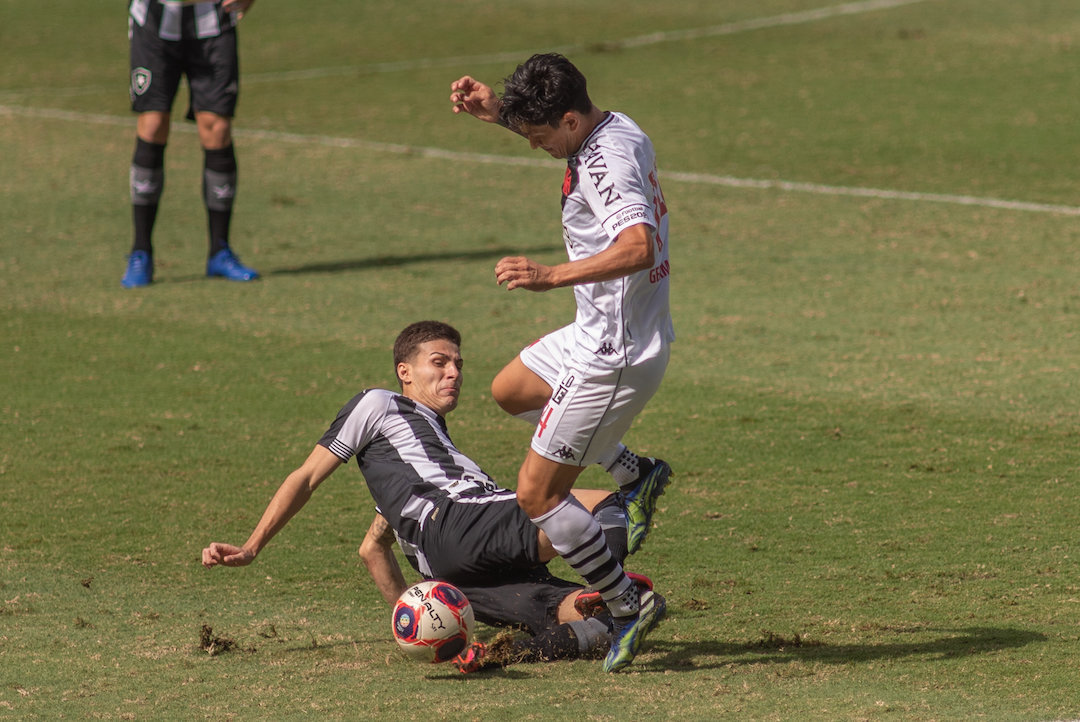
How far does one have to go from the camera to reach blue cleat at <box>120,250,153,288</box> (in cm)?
1085

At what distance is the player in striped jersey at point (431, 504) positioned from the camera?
5.00 metres

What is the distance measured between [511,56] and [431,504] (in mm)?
17384

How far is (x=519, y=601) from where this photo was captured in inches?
200

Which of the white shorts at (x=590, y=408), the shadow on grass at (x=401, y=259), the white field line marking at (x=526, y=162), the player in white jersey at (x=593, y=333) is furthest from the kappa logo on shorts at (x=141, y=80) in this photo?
the white shorts at (x=590, y=408)

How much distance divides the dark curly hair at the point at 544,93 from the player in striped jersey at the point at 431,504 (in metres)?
1.07

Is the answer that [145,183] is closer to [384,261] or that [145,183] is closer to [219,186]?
[219,186]

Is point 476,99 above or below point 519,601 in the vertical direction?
above

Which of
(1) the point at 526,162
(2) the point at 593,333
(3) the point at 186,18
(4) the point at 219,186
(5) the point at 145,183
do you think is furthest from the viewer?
(1) the point at 526,162

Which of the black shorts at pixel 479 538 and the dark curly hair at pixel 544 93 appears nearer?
the dark curly hair at pixel 544 93

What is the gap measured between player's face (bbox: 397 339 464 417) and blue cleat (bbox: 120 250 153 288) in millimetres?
5981

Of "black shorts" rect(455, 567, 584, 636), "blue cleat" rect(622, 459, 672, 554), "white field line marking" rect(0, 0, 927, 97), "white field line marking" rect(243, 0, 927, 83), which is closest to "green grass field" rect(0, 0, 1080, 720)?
"black shorts" rect(455, 567, 584, 636)

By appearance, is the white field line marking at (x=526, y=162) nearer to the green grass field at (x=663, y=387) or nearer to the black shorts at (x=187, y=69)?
the green grass field at (x=663, y=387)

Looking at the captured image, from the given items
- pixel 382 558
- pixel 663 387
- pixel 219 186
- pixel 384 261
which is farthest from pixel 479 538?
pixel 384 261

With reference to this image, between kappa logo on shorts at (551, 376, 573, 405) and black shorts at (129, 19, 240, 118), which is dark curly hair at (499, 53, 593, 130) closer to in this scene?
kappa logo on shorts at (551, 376, 573, 405)
